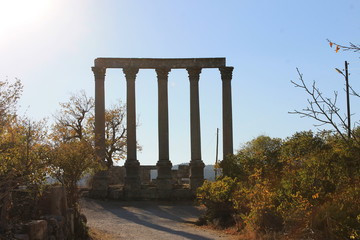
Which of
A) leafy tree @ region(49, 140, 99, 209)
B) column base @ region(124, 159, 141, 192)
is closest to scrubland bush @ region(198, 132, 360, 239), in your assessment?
leafy tree @ region(49, 140, 99, 209)

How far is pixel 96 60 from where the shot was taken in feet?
118

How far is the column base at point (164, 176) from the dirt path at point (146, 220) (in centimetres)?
190

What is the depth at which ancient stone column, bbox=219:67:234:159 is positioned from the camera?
35.5 m

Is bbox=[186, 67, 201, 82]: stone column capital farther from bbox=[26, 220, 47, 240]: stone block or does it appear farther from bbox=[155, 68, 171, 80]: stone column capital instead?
bbox=[26, 220, 47, 240]: stone block

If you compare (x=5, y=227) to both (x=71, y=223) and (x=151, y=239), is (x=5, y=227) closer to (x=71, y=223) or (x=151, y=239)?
(x=71, y=223)

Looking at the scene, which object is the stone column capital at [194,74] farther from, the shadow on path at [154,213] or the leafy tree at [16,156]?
the leafy tree at [16,156]

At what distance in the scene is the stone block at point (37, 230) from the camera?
11.3 metres

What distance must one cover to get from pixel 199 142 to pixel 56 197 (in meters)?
22.3

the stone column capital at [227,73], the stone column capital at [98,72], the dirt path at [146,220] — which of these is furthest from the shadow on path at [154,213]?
the stone column capital at [227,73]

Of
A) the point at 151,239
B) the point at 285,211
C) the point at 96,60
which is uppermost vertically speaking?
the point at 96,60

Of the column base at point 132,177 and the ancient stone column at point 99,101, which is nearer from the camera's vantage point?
the column base at point 132,177

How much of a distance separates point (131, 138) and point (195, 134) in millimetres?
4716

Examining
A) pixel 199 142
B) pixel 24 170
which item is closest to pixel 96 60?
pixel 199 142

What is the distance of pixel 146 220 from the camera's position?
2511cm
